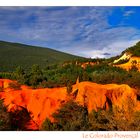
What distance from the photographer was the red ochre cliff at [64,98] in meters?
11.5

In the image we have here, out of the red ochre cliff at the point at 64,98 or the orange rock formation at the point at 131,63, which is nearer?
the red ochre cliff at the point at 64,98

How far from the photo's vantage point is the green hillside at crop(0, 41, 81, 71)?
1289 centimetres

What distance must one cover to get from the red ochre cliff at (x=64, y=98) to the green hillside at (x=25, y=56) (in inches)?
41.3

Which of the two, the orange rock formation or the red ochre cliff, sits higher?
the orange rock formation

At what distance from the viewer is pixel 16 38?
1160cm

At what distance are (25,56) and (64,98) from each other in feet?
14.8

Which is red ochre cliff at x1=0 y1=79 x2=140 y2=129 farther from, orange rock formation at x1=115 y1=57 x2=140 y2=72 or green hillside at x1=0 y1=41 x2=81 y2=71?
orange rock formation at x1=115 y1=57 x2=140 y2=72

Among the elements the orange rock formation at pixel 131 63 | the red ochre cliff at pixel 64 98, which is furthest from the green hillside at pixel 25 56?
the orange rock formation at pixel 131 63

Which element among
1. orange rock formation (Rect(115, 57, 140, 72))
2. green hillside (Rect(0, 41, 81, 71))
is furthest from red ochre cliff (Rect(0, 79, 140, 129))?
orange rock formation (Rect(115, 57, 140, 72))

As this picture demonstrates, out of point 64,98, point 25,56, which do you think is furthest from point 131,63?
point 64,98

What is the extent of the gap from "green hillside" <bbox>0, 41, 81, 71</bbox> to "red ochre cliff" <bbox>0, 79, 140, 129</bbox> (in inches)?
41.3

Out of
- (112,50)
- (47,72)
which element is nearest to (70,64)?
(47,72)

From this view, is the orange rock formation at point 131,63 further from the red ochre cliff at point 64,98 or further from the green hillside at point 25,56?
the red ochre cliff at point 64,98

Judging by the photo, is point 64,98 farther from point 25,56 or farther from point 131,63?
point 131,63
